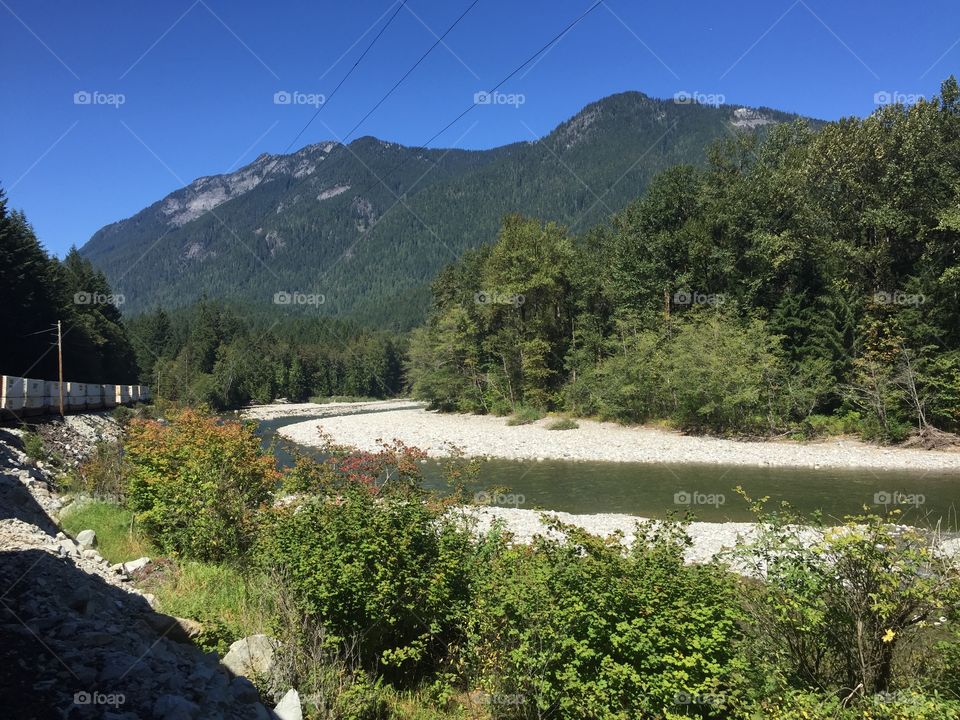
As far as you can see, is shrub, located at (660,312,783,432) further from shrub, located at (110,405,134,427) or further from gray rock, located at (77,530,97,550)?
shrub, located at (110,405,134,427)

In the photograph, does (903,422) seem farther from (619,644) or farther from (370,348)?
(370,348)

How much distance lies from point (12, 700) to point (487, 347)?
46727 millimetres

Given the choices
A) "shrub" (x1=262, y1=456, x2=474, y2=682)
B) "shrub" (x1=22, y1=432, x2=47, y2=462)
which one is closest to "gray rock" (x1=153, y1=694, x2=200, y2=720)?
"shrub" (x1=262, y1=456, x2=474, y2=682)

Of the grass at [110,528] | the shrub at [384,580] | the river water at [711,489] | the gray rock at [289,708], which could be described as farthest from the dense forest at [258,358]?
the gray rock at [289,708]

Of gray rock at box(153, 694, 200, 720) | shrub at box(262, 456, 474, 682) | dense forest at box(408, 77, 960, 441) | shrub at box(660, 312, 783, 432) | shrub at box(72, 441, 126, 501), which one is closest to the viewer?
gray rock at box(153, 694, 200, 720)

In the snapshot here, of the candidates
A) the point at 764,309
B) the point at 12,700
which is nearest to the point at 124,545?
the point at 12,700

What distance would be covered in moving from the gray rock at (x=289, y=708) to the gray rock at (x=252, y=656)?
548 mm

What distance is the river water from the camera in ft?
54.6

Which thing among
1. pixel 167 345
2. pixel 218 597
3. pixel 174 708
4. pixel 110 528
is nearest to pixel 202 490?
pixel 218 597

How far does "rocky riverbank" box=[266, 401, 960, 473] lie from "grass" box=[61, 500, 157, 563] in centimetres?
719

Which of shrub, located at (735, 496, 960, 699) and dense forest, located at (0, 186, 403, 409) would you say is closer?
shrub, located at (735, 496, 960, 699)

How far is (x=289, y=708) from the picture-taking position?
4867mm

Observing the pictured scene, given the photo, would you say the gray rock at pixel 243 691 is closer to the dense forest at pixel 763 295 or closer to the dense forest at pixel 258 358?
the dense forest at pixel 763 295

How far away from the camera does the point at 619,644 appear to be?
15.1 ft
